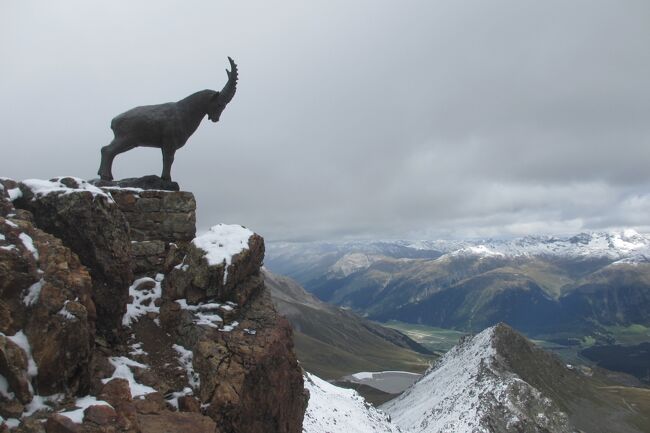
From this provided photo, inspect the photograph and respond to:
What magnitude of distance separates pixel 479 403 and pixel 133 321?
55579mm

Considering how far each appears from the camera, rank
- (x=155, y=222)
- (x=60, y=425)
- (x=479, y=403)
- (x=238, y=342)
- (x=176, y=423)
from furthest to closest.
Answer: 1. (x=479, y=403)
2. (x=155, y=222)
3. (x=238, y=342)
4. (x=176, y=423)
5. (x=60, y=425)

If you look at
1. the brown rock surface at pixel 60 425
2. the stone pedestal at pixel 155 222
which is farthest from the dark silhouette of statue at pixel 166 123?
the brown rock surface at pixel 60 425

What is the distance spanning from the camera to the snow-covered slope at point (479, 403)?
53750mm

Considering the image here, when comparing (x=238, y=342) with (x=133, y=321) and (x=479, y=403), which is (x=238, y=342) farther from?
(x=479, y=403)

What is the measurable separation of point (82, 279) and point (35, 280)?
147 centimetres

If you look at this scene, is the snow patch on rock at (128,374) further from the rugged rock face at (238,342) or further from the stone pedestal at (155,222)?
the stone pedestal at (155,222)

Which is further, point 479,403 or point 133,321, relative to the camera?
point 479,403

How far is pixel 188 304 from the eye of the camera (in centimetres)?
1741

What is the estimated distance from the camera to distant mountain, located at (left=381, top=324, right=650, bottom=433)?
180ft

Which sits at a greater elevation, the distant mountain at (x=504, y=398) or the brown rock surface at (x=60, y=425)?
the brown rock surface at (x=60, y=425)

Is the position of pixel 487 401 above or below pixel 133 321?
below

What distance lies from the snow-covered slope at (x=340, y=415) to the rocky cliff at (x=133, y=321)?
1518 cm

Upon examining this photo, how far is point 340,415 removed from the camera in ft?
125

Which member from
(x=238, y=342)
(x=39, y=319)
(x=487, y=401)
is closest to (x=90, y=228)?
(x=39, y=319)
